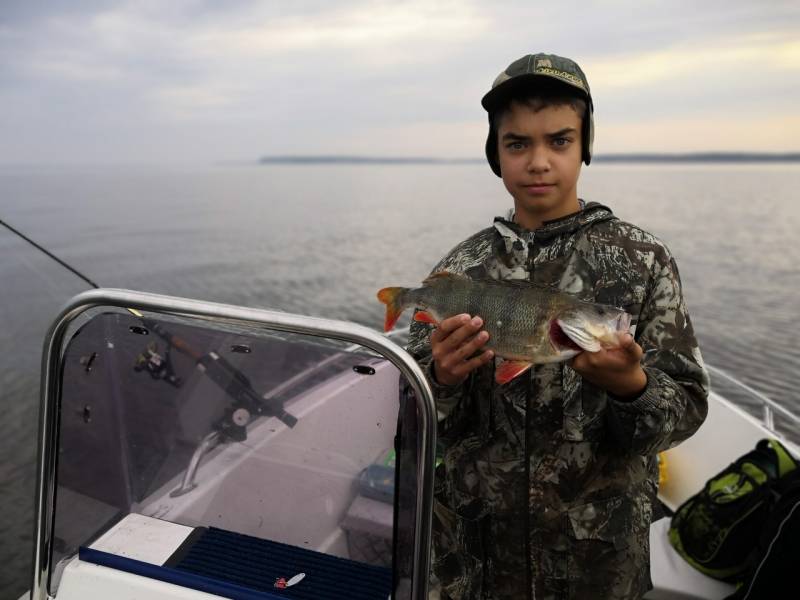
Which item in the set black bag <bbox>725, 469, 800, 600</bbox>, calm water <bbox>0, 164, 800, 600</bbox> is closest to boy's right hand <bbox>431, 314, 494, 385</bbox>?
black bag <bbox>725, 469, 800, 600</bbox>

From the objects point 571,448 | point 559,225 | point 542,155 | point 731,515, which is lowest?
point 731,515

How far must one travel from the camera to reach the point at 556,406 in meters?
2.00

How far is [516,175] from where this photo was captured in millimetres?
2078

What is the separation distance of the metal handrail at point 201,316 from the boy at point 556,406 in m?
0.21

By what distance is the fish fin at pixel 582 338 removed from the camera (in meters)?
1.72

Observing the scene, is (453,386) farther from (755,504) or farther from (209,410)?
(755,504)

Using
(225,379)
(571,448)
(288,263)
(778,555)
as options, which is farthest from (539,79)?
(288,263)

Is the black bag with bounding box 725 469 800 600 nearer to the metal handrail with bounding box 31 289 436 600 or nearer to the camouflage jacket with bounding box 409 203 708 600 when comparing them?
the camouflage jacket with bounding box 409 203 708 600

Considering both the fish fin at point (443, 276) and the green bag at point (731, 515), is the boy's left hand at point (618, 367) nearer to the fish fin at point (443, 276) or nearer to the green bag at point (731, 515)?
the fish fin at point (443, 276)

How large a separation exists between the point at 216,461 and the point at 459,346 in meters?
1.08

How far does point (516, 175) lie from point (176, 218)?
3401cm

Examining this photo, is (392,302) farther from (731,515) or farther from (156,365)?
(731,515)

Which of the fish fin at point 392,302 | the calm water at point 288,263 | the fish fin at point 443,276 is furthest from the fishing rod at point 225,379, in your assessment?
the calm water at point 288,263

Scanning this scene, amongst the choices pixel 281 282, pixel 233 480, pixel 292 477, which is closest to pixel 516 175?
pixel 292 477
